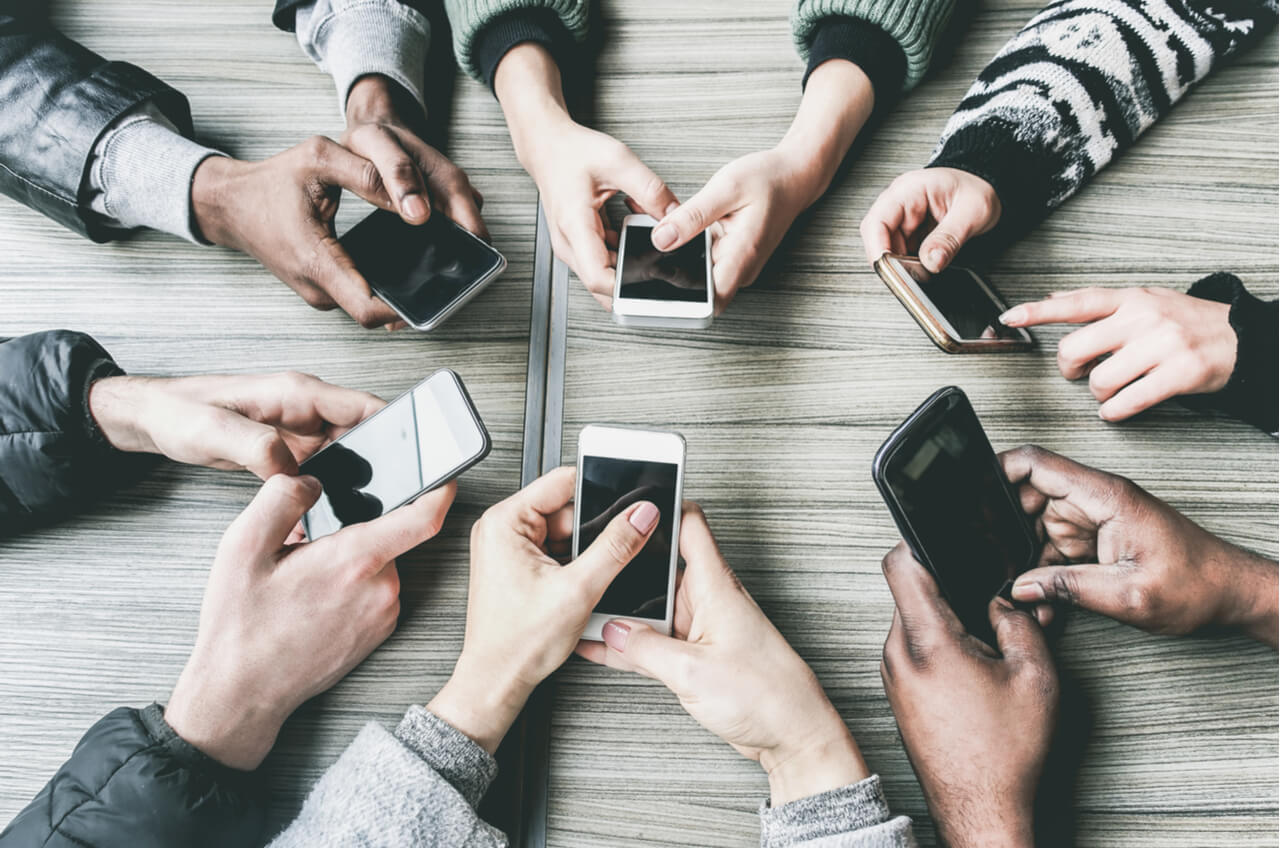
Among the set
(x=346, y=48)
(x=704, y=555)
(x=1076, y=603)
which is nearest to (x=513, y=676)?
(x=704, y=555)

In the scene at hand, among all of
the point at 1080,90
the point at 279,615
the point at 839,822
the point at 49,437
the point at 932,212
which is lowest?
the point at 839,822

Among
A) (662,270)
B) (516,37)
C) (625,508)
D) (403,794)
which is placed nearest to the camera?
(403,794)

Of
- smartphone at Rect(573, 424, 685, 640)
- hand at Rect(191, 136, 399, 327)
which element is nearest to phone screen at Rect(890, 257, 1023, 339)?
smartphone at Rect(573, 424, 685, 640)

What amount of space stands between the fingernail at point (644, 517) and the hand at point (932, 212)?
0.41 metres

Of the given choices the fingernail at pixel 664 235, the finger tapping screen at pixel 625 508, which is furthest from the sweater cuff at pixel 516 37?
the finger tapping screen at pixel 625 508

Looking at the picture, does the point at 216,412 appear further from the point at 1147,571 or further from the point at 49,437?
the point at 1147,571

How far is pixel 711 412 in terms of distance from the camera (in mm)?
797

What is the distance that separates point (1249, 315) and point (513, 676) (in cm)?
87

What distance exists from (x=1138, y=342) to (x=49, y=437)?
1.18 meters

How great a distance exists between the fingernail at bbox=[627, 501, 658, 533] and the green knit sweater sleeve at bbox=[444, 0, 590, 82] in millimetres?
646

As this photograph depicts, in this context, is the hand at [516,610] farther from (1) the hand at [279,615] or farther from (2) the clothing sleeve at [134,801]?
(2) the clothing sleeve at [134,801]

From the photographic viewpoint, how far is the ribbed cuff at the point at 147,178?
850 millimetres

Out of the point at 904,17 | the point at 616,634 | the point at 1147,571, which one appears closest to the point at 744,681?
the point at 616,634

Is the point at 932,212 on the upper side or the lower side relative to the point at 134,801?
upper
